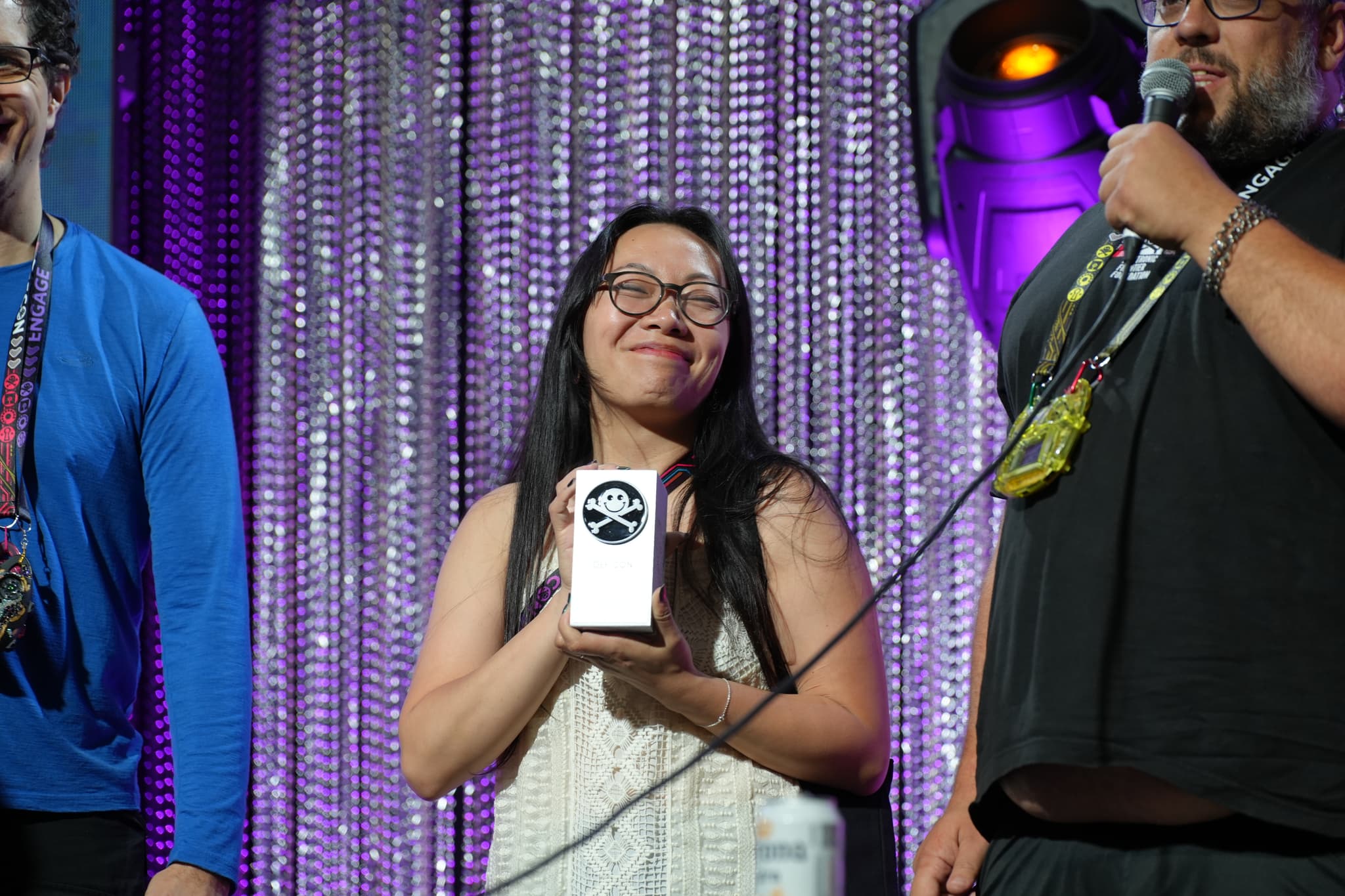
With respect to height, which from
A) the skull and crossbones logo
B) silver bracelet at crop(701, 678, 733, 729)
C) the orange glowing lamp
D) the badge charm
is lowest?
silver bracelet at crop(701, 678, 733, 729)

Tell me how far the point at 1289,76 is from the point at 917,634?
1381mm

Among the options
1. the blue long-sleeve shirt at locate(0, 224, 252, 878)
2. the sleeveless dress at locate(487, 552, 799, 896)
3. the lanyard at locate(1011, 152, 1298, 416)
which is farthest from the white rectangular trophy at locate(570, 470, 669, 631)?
the blue long-sleeve shirt at locate(0, 224, 252, 878)

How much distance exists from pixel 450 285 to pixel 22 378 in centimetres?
107

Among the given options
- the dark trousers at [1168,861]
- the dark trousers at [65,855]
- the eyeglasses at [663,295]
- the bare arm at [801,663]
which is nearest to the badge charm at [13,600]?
the dark trousers at [65,855]

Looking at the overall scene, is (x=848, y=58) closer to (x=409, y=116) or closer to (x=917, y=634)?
(x=409, y=116)

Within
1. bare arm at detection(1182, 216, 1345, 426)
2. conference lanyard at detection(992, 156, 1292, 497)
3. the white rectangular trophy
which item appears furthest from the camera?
the white rectangular trophy

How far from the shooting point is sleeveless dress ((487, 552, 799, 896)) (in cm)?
166

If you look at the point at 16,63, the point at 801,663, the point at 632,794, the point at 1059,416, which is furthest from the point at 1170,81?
the point at 16,63

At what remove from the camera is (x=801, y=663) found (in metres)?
1.73

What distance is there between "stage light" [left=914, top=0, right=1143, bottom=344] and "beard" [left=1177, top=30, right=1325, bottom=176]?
871mm

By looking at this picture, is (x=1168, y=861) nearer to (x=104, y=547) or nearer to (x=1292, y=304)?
(x=1292, y=304)

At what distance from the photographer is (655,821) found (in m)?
1.67

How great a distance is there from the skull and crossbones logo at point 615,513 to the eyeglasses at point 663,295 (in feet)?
1.59

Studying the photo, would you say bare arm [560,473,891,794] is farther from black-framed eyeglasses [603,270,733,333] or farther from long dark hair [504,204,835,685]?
black-framed eyeglasses [603,270,733,333]
